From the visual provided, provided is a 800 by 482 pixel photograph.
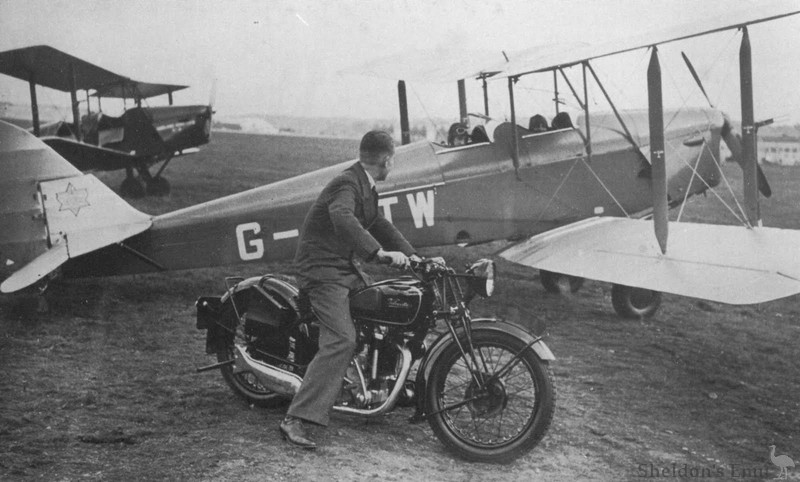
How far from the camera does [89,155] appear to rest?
33.9 feet

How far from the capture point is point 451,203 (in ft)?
20.5

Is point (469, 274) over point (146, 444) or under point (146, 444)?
over

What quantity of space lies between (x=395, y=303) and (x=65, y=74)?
7229mm

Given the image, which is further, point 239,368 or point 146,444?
point 239,368

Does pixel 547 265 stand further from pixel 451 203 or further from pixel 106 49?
pixel 106 49

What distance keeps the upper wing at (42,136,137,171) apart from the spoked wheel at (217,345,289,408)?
6.71m

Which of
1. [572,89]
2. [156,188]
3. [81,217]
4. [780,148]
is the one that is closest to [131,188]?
[156,188]

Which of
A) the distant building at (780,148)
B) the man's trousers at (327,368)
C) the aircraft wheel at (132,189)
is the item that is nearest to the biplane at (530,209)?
the man's trousers at (327,368)

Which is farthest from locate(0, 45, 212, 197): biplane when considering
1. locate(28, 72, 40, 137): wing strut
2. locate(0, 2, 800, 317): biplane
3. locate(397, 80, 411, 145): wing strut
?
locate(397, 80, 411, 145): wing strut

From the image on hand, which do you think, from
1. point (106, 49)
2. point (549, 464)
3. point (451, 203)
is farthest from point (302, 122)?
point (549, 464)

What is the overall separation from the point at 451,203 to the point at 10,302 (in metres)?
3.82

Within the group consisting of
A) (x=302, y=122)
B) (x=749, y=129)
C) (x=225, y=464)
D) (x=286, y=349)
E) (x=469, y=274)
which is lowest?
(x=225, y=464)

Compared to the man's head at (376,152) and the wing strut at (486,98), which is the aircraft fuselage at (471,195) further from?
the man's head at (376,152)

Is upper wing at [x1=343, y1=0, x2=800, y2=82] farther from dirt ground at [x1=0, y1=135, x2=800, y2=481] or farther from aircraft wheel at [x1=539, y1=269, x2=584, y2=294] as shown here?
dirt ground at [x1=0, y1=135, x2=800, y2=481]
